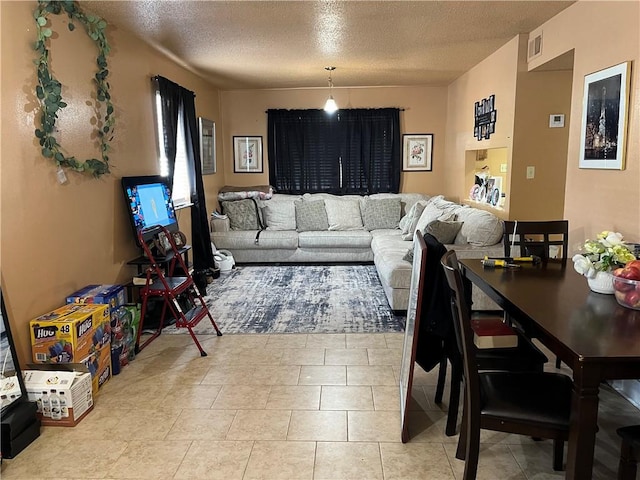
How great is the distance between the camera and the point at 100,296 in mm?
3107

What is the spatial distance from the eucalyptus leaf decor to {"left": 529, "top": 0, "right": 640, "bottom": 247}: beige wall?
329cm

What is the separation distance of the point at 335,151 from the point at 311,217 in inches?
47.8

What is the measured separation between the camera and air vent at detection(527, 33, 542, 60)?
3920 mm

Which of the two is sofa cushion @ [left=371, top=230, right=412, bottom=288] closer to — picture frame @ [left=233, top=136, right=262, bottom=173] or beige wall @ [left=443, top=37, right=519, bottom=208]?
beige wall @ [left=443, top=37, right=519, bottom=208]

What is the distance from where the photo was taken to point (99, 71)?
11.5 ft

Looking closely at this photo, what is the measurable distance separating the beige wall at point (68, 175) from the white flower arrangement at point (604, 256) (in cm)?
288

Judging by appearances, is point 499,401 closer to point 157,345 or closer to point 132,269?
point 157,345

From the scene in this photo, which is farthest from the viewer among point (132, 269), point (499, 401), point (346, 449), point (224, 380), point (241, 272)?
point (241, 272)

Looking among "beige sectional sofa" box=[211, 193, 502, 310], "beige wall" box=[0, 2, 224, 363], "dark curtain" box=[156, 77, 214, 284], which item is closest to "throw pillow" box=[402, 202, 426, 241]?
"beige sectional sofa" box=[211, 193, 502, 310]

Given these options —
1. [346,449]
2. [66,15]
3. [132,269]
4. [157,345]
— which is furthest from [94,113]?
[346,449]

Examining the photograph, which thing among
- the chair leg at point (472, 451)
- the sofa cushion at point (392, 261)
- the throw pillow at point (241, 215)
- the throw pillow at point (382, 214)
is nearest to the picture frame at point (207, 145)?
the throw pillow at point (241, 215)

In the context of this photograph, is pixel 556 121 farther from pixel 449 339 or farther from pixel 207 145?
pixel 207 145

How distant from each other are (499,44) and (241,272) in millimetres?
3748

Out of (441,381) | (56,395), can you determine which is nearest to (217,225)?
(56,395)
